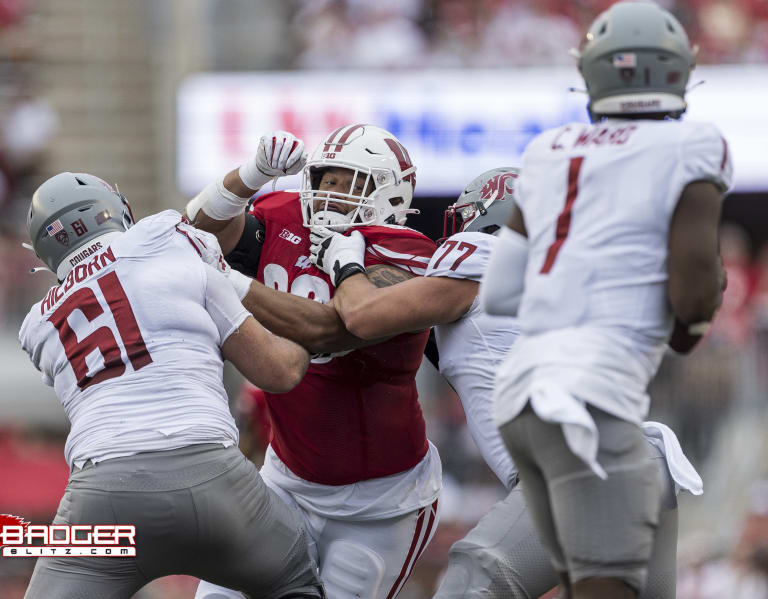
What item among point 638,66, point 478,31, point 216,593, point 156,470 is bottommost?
point 216,593

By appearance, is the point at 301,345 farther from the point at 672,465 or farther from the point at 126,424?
the point at 672,465

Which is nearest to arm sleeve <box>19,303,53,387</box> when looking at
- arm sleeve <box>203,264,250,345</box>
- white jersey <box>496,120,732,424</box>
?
arm sleeve <box>203,264,250,345</box>

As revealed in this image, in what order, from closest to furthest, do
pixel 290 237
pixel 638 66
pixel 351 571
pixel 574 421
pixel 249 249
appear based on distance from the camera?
pixel 574 421 → pixel 638 66 → pixel 351 571 → pixel 290 237 → pixel 249 249

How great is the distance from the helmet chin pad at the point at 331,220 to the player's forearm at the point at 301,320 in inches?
12.6

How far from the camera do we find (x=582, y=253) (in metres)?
3.09

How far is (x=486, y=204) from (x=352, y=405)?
82cm

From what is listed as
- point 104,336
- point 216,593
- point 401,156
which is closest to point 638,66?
point 401,156

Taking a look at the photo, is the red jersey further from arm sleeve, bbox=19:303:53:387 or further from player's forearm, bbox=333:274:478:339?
arm sleeve, bbox=19:303:53:387

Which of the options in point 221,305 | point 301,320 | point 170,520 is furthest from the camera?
point 301,320

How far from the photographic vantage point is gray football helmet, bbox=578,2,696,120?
3219mm

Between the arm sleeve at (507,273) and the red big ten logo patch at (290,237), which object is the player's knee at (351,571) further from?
the arm sleeve at (507,273)

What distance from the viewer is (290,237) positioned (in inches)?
178

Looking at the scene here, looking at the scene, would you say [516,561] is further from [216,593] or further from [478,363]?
[216,593]

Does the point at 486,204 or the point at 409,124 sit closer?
the point at 486,204
